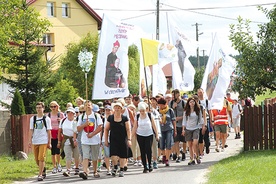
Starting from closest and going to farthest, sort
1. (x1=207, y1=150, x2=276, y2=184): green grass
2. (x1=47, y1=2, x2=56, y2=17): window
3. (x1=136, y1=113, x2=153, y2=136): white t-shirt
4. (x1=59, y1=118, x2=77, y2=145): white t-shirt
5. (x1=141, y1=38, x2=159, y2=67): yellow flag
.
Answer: (x1=207, y1=150, x2=276, y2=184): green grass, (x1=136, y1=113, x2=153, y2=136): white t-shirt, (x1=59, y1=118, x2=77, y2=145): white t-shirt, (x1=141, y1=38, x2=159, y2=67): yellow flag, (x1=47, y1=2, x2=56, y2=17): window

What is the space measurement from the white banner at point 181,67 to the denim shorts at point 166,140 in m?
6.26

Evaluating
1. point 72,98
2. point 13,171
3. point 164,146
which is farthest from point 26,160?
point 72,98

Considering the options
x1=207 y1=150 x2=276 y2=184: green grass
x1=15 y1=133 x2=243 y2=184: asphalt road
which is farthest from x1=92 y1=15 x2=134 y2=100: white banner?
x1=207 y1=150 x2=276 y2=184: green grass

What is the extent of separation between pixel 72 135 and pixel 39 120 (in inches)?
41.0

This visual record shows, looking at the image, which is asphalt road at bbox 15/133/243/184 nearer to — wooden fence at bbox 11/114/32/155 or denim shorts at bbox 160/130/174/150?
denim shorts at bbox 160/130/174/150

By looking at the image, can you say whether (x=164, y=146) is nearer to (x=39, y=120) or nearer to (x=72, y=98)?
(x=39, y=120)

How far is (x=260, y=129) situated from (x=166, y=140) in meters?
3.17

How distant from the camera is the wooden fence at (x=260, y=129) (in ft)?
69.0

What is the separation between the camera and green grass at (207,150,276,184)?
14.4 metres

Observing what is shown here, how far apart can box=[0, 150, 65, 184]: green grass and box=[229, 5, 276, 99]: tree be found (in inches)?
218

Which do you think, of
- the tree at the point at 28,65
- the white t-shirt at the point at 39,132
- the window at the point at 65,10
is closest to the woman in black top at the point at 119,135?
the white t-shirt at the point at 39,132

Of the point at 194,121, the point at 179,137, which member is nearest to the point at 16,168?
the point at 179,137

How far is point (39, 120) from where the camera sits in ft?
56.9

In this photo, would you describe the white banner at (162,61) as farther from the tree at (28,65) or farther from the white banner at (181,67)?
the tree at (28,65)
